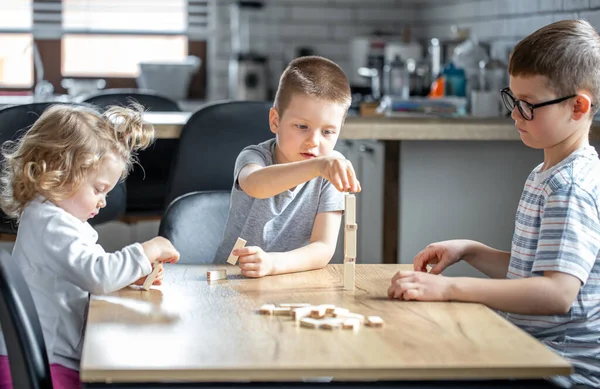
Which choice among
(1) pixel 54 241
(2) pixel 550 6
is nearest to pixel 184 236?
(1) pixel 54 241

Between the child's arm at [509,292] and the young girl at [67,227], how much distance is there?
17.0 inches

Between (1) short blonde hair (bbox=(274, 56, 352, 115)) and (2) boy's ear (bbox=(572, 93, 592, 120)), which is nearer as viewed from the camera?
(2) boy's ear (bbox=(572, 93, 592, 120))

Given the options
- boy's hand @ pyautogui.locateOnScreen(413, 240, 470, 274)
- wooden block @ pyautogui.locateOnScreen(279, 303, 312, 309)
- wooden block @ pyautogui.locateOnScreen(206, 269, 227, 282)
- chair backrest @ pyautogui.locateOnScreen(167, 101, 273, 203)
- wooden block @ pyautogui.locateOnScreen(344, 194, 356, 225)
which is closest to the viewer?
wooden block @ pyautogui.locateOnScreen(279, 303, 312, 309)

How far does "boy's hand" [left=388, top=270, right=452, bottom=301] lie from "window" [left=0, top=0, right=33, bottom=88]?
5204 millimetres

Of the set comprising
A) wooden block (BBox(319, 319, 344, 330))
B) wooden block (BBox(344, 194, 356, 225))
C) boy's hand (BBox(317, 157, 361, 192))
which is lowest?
wooden block (BBox(319, 319, 344, 330))

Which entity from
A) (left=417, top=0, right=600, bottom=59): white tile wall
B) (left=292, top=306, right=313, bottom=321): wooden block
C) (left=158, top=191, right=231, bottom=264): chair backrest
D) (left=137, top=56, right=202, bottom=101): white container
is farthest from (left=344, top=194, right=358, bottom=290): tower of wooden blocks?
(left=137, top=56, right=202, bottom=101): white container

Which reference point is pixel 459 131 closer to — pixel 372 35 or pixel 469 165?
pixel 469 165

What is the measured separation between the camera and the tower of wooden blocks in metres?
1.42

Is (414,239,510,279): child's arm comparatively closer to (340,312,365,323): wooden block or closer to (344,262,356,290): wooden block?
(344,262,356,290): wooden block

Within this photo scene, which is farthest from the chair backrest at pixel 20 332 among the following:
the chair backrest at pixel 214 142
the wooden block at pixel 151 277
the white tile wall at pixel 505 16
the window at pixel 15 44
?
the window at pixel 15 44

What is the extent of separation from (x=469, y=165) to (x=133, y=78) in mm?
3773

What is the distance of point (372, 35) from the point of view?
6.05 metres

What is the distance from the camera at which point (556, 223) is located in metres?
1.41

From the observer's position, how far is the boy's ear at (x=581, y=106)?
4.88ft
